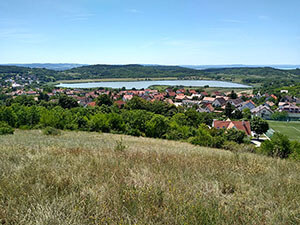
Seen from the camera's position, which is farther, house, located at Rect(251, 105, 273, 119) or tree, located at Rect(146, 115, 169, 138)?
house, located at Rect(251, 105, 273, 119)

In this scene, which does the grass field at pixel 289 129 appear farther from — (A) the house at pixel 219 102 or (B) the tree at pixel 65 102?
(B) the tree at pixel 65 102

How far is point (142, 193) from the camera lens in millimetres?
2639

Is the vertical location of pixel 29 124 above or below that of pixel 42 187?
below

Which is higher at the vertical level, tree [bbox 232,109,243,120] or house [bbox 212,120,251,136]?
house [bbox 212,120,251,136]

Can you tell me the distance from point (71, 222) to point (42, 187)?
0.93 metres

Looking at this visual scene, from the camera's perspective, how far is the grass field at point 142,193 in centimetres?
221

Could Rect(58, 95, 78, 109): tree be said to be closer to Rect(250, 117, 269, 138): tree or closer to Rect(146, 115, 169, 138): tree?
Rect(146, 115, 169, 138): tree

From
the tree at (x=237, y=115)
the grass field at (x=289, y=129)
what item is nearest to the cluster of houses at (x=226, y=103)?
the tree at (x=237, y=115)

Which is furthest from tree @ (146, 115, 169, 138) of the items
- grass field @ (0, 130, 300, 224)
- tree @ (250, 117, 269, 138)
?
grass field @ (0, 130, 300, 224)

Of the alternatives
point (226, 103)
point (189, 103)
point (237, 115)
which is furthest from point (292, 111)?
point (189, 103)

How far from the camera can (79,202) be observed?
96.3 inches

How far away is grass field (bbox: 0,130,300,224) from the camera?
2.21 meters

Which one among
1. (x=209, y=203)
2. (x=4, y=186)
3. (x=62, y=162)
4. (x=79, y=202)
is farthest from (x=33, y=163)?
(x=209, y=203)

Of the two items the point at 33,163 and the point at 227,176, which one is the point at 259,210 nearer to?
the point at 227,176
